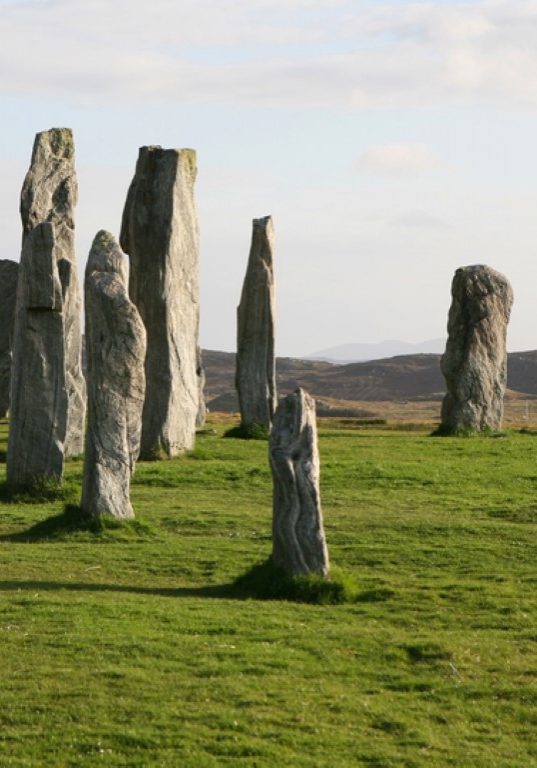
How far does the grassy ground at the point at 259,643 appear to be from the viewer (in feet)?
42.0

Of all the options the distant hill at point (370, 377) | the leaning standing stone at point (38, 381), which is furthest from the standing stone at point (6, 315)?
the distant hill at point (370, 377)

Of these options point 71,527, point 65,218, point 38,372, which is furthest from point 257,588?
point 65,218

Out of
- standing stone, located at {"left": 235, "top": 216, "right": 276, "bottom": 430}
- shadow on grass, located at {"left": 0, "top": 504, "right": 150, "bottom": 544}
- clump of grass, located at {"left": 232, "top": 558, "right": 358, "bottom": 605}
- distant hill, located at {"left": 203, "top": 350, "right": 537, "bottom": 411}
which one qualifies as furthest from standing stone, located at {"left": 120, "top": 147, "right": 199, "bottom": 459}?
distant hill, located at {"left": 203, "top": 350, "right": 537, "bottom": 411}

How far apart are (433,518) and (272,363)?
544 inches

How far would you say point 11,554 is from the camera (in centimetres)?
2052

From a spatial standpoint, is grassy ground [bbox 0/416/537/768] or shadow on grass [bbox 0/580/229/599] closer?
grassy ground [bbox 0/416/537/768]

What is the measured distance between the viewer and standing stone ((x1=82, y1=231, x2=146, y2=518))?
21.7m

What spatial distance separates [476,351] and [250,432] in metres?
6.42

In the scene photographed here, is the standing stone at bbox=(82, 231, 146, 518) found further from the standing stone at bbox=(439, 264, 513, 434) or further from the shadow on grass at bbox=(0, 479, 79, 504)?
the standing stone at bbox=(439, 264, 513, 434)

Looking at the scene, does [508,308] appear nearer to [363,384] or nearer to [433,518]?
[433,518]

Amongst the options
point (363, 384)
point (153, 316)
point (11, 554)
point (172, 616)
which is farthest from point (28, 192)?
point (363, 384)

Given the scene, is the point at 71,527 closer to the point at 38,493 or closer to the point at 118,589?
the point at 38,493

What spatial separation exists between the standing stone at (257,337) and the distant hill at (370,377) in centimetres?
6487

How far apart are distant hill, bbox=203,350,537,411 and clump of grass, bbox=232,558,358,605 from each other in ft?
278
